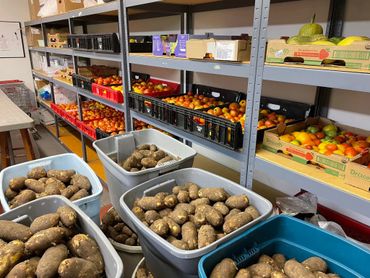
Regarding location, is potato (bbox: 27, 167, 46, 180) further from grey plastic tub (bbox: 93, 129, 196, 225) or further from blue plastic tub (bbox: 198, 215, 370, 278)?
blue plastic tub (bbox: 198, 215, 370, 278)

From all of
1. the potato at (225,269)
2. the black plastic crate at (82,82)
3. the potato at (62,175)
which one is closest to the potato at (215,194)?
the potato at (225,269)

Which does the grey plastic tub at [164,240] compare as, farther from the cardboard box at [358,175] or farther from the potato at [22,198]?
the potato at [22,198]

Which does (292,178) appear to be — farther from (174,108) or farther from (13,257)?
(13,257)

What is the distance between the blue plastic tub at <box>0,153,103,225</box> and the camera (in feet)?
4.05

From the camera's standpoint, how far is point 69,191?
131 cm

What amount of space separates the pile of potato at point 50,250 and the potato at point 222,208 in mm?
499

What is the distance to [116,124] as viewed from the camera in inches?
119

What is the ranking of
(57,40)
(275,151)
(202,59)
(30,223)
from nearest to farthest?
(30,223) → (275,151) → (202,59) → (57,40)

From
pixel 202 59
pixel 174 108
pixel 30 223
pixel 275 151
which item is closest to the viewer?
pixel 30 223

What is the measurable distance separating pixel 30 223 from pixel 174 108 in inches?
38.6

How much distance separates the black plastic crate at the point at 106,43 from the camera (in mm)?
2207

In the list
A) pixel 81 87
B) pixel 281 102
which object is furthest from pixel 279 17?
pixel 81 87

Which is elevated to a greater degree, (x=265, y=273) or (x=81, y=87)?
(x=81, y=87)

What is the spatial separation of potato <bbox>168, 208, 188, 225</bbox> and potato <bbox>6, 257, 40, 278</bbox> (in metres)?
0.51
